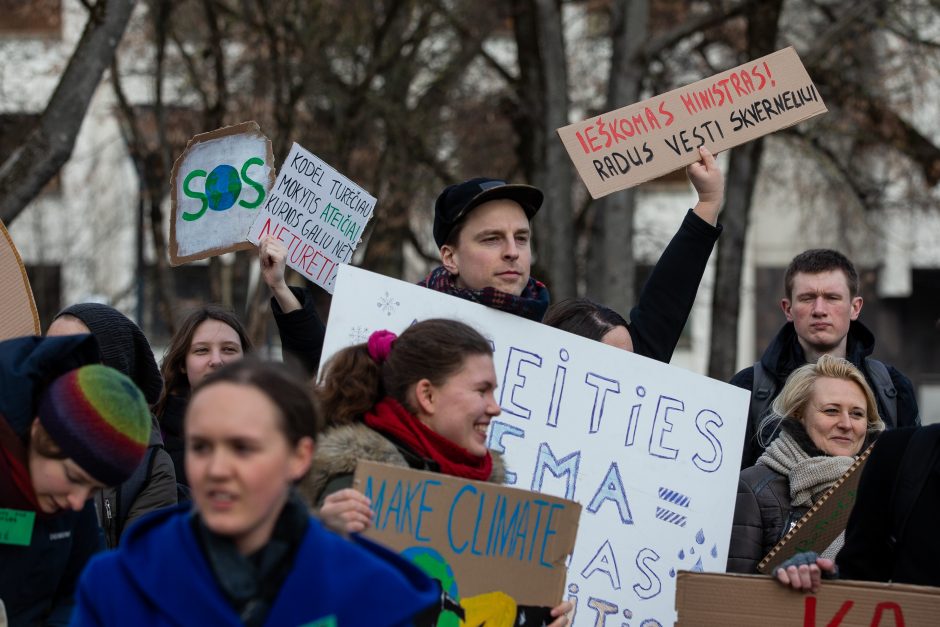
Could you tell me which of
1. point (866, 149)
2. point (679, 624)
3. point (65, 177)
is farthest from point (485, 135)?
point (679, 624)

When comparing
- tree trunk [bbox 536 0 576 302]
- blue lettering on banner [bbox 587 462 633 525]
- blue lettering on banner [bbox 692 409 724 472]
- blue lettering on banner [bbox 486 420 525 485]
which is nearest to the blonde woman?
blue lettering on banner [bbox 692 409 724 472]

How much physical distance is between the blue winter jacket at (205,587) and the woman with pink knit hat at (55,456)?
38cm

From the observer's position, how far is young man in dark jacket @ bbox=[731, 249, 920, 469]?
489 cm

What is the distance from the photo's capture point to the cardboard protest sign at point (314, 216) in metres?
4.77

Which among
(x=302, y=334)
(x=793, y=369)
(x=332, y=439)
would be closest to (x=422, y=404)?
(x=332, y=439)

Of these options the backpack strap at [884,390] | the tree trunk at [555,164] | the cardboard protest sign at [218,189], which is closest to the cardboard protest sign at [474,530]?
the backpack strap at [884,390]

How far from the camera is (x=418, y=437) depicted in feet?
10.8

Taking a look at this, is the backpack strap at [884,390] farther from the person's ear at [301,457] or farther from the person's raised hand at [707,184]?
the person's ear at [301,457]

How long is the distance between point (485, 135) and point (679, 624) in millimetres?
12887

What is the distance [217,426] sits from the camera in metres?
2.40

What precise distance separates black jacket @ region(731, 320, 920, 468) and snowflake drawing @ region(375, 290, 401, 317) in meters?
1.38

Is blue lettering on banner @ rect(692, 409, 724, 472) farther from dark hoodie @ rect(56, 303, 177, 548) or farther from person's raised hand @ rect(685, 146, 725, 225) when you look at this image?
dark hoodie @ rect(56, 303, 177, 548)

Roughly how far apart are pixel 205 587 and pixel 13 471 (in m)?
0.81

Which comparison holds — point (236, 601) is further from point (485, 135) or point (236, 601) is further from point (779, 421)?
point (485, 135)
